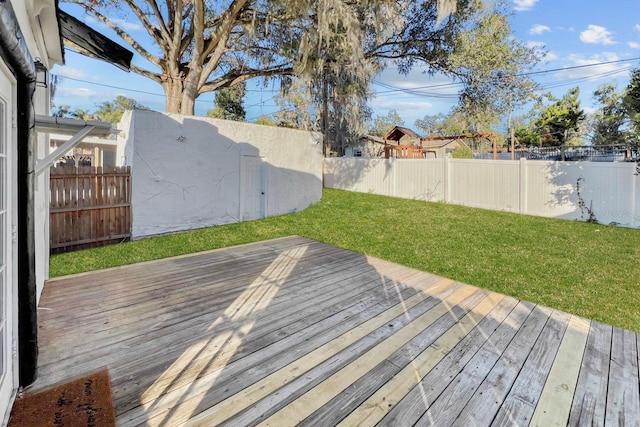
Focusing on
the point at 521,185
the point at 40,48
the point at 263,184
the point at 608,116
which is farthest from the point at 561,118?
the point at 40,48

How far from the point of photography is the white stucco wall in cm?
616

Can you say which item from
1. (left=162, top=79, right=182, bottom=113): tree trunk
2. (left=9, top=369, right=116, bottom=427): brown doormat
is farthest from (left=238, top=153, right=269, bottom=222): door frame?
(left=9, top=369, right=116, bottom=427): brown doormat

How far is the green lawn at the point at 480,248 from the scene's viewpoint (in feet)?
12.6

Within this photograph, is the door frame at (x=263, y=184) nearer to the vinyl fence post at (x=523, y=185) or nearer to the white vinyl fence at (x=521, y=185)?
the white vinyl fence at (x=521, y=185)

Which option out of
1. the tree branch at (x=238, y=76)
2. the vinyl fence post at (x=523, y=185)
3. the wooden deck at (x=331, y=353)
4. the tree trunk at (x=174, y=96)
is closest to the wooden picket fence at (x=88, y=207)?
the wooden deck at (x=331, y=353)

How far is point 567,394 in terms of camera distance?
2.04 m

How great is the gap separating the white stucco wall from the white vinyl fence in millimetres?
3899

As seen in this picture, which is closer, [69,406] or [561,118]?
[69,406]

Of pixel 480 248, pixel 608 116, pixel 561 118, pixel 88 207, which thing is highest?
pixel 608 116

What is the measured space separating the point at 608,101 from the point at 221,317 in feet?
98.0

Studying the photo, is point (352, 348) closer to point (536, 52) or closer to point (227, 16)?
point (227, 16)

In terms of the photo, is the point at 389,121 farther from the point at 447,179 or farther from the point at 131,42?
the point at 131,42

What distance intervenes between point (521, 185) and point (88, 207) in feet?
31.4

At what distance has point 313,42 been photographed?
802 centimetres
